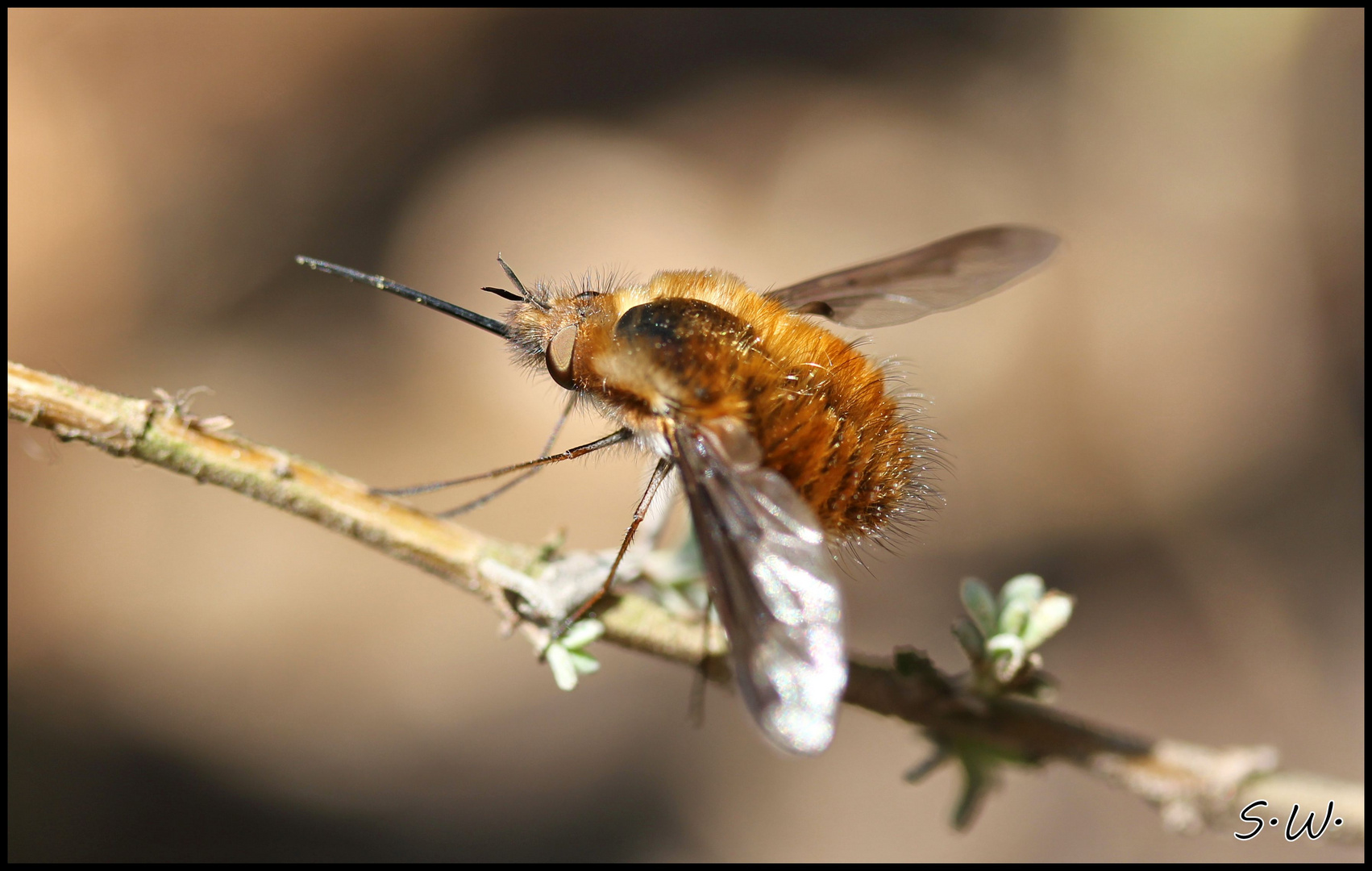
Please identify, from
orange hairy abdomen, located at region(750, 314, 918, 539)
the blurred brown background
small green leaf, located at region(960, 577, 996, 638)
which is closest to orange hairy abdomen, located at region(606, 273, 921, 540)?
orange hairy abdomen, located at region(750, 314, 918, 539)

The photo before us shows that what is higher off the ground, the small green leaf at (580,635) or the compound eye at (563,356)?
the compound eye at (563,356)

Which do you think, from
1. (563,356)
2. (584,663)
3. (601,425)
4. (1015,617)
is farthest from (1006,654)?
(601,425)

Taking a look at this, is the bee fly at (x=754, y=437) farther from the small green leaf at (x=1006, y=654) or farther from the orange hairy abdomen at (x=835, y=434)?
the small green leaf at (x=1006, y=654)

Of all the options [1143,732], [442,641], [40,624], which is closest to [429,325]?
[442,641]

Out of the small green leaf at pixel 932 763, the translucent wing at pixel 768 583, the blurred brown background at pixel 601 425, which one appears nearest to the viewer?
the translucent wing at pixel 768 583

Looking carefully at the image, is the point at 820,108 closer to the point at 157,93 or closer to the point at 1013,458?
the point at 1013,458

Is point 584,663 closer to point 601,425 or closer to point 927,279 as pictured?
point 927,279

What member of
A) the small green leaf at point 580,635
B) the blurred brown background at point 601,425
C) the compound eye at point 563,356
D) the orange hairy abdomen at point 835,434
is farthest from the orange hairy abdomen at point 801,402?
the blurred brown background at point 601,425
